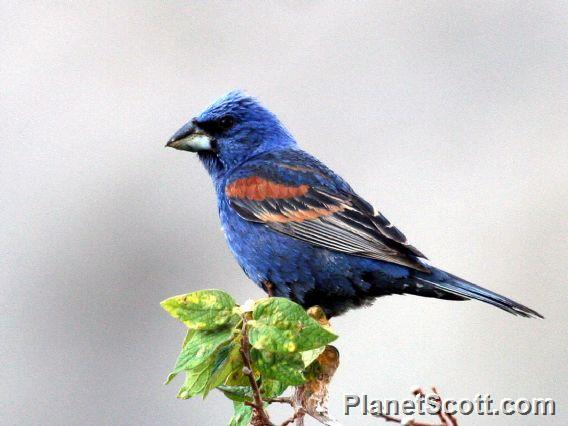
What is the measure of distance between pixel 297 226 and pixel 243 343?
5.47 feet

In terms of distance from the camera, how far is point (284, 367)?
2.10m

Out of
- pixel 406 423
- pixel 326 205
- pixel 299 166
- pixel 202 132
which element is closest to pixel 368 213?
pixel 326 205

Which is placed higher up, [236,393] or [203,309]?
[203,309]

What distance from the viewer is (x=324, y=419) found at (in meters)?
2.09

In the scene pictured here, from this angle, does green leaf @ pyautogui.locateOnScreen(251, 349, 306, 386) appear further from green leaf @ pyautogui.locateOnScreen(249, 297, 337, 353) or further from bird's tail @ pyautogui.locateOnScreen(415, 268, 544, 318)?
bird's tail @ pyautogui.locateOnScreen(415, 268, 544, 318)

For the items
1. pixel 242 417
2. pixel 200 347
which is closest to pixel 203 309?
pixel 200 347

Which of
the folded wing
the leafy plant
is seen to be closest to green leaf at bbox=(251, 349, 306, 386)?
the leafy plant

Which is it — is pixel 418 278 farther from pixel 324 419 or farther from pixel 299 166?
pixel 324 419

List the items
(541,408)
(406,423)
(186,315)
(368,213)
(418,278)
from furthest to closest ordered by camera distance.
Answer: (368,213), (418,278), (541,408), (186,315), (406,423)

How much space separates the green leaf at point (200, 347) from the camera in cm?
204

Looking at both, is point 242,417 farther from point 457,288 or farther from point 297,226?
point 297,226

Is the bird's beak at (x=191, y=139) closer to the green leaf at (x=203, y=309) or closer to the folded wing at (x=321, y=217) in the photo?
the folded wing at (x=321, y=217)

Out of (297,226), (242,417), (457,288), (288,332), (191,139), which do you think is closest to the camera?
(288,332)

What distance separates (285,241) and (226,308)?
1620 millimetres
